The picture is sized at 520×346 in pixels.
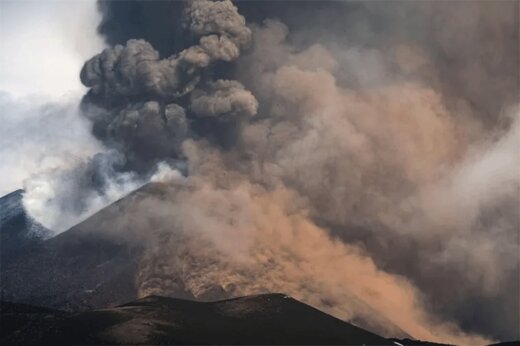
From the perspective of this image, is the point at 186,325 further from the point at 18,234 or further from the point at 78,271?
the point at 18,234

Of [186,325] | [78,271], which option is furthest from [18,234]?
[186,325]

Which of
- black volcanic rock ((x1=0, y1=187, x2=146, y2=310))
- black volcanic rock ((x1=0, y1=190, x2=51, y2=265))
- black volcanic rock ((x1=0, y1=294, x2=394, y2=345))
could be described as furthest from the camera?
black volcanic rock ((x1=0, y1=190, x2=51, y2=265))

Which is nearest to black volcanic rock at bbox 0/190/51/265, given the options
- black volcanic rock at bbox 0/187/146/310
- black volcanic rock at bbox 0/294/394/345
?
black volcanic rock at bbox 0/187/146/310

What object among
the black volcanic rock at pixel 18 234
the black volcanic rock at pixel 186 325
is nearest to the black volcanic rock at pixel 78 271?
the black volcanic rock at pixel 18 234

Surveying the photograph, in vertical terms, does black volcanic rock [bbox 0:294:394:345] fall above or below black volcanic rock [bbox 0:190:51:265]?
below

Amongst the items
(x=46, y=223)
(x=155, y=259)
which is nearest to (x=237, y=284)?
(x=155, y=259)

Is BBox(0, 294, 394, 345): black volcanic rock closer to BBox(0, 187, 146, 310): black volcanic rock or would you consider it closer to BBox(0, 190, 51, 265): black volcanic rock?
BBox(0, 187, 146, 310): black volcanic rock

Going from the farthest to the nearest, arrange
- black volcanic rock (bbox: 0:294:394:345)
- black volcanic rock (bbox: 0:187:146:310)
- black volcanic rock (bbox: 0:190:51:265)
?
black volcanic rock (bbox: 0:190:51:265) → black volcanic rock (bbox: 0:187:146:310) → black volcanic rock (bbox: 0:294:394:345)
